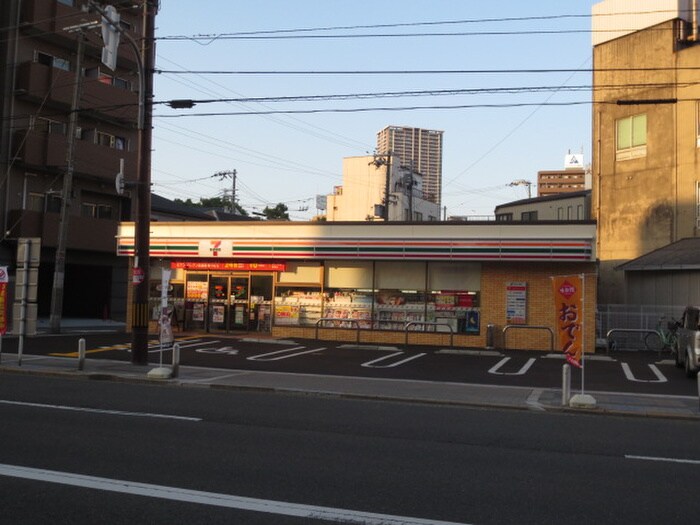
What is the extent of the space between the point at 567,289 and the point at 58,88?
94.0ft

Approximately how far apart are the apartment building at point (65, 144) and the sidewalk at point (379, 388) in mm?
15033

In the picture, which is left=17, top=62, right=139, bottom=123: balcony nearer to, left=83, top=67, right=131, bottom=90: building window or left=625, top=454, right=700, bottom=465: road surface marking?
left=83, top=67, right=131, bottom=90: building window

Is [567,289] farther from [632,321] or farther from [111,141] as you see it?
[111,141]

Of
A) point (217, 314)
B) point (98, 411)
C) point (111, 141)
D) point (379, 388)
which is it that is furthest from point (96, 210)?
point (98, 411)

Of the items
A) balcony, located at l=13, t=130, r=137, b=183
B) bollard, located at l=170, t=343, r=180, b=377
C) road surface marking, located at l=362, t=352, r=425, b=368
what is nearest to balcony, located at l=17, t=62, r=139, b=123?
balcony, located at l=13, t=130, r=137, b=183

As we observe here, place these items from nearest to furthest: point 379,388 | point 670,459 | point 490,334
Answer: point 670,459 → point 379,388 → point 490,334

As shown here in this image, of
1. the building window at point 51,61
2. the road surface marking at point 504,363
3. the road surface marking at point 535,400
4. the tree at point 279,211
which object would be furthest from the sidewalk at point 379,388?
the tree at point 279,211

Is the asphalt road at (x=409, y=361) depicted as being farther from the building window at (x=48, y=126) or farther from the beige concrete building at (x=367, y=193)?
the beige concrete building at (x=367, y=193)

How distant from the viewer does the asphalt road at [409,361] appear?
51.5 ft

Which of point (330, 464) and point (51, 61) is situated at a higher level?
point (51, 61)

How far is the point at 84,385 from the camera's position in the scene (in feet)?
45.3

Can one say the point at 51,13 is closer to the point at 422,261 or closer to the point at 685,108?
the point at 422,261

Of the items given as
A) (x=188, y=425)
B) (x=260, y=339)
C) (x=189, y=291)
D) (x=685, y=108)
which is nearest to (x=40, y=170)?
(x=189, y=291)

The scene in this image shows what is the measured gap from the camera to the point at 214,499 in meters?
5.91
